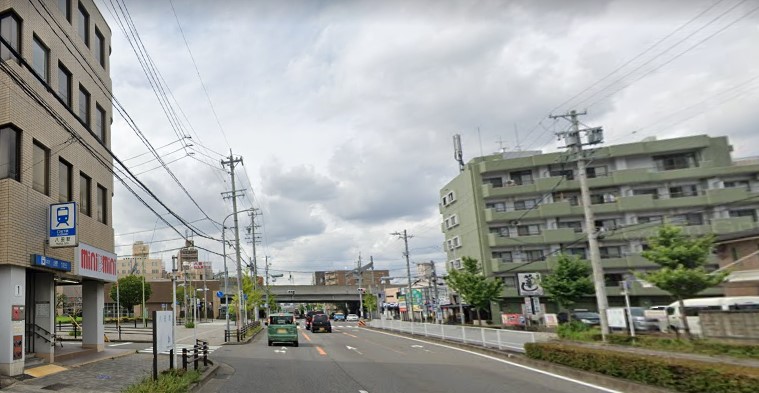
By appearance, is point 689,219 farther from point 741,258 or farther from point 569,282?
point 741,258

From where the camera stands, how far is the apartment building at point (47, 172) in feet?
47.1

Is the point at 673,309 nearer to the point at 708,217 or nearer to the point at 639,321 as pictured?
the point at 639,321

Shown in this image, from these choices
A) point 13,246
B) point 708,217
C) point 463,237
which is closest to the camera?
point 13,246

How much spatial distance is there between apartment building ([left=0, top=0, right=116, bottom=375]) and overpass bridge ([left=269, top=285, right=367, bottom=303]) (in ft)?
244

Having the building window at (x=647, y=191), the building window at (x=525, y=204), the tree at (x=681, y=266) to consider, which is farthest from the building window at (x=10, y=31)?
the building window at (x=647, y=191)

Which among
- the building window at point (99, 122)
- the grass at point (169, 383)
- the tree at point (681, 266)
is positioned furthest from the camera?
the tree at point (681, 266)

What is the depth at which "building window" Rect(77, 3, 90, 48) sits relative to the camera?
2178 cm

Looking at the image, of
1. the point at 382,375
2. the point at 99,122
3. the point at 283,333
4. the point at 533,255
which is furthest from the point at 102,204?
the point at 533,255

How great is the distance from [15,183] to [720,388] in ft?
59.6

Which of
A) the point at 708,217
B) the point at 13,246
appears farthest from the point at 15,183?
the point at 708,217

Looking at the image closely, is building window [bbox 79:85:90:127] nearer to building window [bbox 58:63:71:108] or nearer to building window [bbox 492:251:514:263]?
building window [bbox 58:63:71:108]

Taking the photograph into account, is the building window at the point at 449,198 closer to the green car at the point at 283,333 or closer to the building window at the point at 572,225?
the building window at the point at 572,225

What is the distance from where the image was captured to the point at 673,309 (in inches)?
1310

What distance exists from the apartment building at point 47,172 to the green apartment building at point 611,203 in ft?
136
